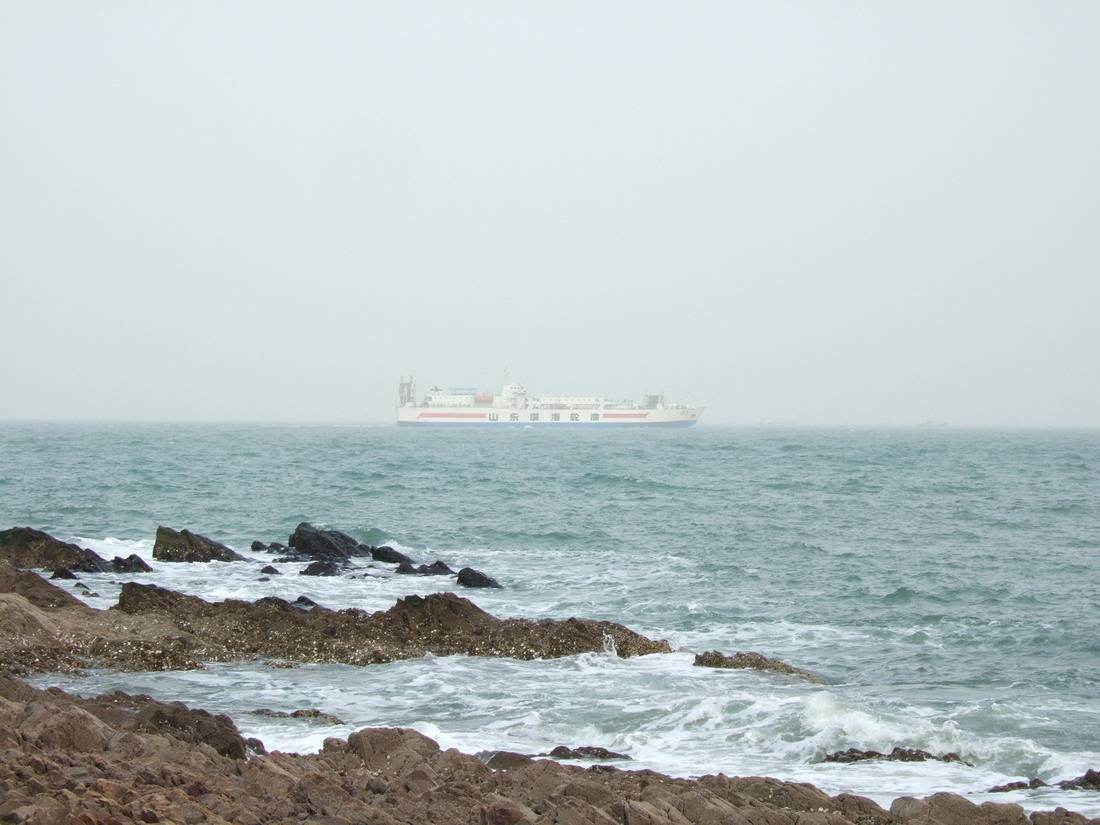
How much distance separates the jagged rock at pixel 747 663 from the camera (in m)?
13.2

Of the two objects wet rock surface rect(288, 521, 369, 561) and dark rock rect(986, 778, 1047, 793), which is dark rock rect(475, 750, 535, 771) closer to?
dark rock rect(986, 778, 1047, 793)

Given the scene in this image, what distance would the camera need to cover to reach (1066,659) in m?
14.5

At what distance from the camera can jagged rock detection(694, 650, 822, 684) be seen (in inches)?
518

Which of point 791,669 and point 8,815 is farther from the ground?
point 8,815

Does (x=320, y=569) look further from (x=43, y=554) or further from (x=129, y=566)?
(x=43, y=554)

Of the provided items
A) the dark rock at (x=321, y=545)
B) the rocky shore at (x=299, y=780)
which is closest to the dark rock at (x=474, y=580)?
the dark rock at (x=321, y=545)

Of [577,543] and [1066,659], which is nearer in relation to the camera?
[1066,659]

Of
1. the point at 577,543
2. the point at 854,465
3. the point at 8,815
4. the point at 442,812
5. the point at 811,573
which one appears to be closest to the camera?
the point at 8,815

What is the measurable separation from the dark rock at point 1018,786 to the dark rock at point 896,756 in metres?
0.87

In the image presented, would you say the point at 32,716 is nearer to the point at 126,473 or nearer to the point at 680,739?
the point at 680,739

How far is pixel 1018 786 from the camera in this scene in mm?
8828

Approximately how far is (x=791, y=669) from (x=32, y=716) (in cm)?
841

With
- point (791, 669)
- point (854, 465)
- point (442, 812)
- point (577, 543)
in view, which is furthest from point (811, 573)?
point (854, 465)

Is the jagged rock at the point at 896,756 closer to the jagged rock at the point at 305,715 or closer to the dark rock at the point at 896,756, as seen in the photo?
the dark rock at the point at 896,756
